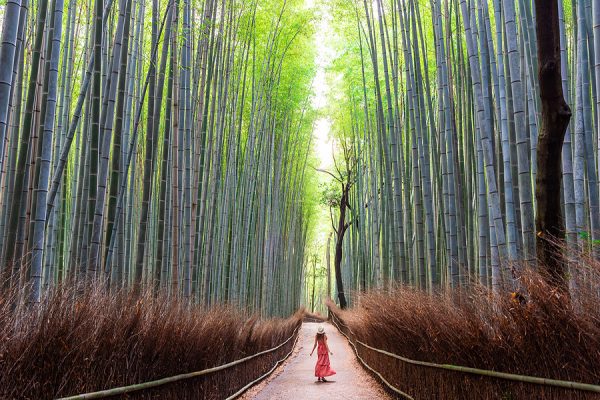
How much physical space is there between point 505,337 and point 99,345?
6.34 ft

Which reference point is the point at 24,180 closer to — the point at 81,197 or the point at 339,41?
the point at 81,197

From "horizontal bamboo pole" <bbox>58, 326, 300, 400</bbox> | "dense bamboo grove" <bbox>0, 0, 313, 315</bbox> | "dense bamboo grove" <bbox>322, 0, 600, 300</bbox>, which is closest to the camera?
"horizontal bamboo pole" <bbox>58, 326, 300, 400</bbox>

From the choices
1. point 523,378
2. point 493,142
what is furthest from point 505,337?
point 493,142

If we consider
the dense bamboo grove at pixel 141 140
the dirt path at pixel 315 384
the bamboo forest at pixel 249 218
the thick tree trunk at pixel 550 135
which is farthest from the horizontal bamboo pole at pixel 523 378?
the dense bamboo grove at pixel 141 140

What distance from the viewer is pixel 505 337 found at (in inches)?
112

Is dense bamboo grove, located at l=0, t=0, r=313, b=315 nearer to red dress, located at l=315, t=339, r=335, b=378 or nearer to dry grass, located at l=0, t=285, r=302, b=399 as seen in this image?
dry grass, located at l=0, t=285, r=302, b=399

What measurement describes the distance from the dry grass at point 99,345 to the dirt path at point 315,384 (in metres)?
1.57

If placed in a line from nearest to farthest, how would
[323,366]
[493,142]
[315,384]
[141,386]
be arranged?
1. [141,386]
2. [493,142]
3. [315,384]
4. [323,366]

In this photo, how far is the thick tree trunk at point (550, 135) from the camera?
3043 millimetres

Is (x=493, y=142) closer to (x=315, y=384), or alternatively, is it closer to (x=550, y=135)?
(x=550, y=135)

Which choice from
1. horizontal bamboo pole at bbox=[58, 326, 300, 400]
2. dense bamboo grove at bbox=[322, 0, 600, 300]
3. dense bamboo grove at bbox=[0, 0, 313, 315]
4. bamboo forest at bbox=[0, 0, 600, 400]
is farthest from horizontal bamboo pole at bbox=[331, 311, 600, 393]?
dense bamboo grove at bbox=[0, 0, 313, 315]

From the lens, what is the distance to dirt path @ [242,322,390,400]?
6035mm

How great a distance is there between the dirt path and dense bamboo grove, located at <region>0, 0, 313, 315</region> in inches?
51.3

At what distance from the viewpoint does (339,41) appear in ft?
39.7
